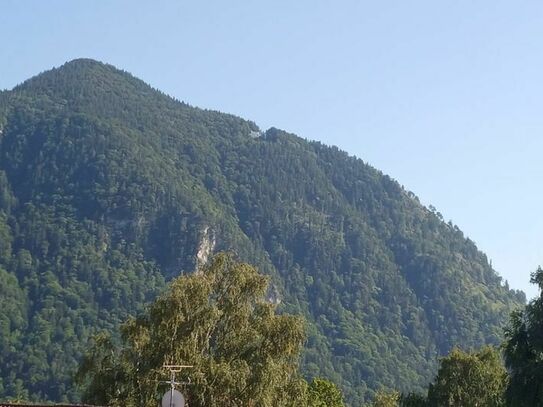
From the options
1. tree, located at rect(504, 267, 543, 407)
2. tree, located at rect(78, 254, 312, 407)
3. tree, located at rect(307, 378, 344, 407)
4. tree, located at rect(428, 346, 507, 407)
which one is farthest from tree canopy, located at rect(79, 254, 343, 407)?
tree, located at rect(307, 378, 344, 407)

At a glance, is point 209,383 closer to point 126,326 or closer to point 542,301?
point 126,326

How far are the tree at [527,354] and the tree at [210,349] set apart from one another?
42.9 feet

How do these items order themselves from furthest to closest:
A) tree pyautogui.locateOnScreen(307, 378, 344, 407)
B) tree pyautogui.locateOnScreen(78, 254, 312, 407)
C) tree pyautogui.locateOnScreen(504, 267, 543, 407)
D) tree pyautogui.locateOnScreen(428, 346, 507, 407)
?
tree pyautogui.locateOnScreen(307, 378, 344, 407), tree pyautogui.locateOnScreen(428, 346, 507, 407), tree pyautogui.locateOnScreen(78, 254, 312, 407), tree pyautogui.locateOnScreen(504, 267, 543, 407)

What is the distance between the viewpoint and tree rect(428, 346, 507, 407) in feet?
245

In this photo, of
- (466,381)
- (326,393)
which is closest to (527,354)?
(466,381)

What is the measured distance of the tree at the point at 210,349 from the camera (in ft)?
181

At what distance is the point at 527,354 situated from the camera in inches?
2131

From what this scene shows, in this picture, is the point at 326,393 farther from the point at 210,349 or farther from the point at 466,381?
the point at 210,349

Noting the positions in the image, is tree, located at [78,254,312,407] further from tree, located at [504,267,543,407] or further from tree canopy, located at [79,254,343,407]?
tree, located at [504,267,543,407]

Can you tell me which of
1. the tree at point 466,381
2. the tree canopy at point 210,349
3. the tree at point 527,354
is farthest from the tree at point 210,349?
the tree at point 466,381

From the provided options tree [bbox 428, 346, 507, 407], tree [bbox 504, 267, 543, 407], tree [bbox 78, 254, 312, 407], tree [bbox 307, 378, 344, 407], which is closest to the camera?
tree [bbox 504, 267, 543, 407]

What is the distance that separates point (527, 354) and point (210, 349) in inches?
749

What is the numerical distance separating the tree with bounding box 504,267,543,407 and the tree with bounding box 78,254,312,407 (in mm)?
13072

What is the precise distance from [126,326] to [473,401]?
99.8 feet
